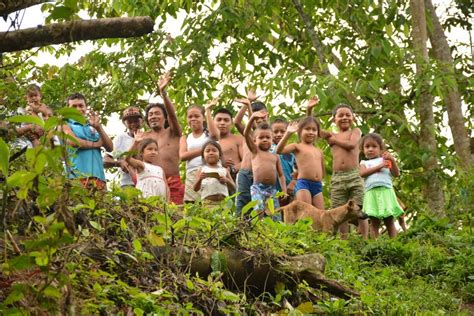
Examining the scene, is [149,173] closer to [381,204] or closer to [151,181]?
[151,181]

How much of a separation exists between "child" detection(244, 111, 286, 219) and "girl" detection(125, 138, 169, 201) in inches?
38.2

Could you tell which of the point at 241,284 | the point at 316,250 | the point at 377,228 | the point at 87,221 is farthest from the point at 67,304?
the point at 377,228

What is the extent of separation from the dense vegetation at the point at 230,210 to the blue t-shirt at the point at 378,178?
555 millimetres

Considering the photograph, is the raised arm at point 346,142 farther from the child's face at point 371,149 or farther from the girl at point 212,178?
the girl at point 212,178

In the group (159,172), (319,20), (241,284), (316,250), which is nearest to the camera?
(241,284)

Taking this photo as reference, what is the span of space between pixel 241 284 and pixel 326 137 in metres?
5.55

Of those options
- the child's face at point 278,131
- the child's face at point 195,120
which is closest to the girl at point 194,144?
the child's face at point 195,120

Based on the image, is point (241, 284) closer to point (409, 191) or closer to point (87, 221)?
point (87, 221)

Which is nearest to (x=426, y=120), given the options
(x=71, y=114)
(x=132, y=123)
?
(x=132, y=123)

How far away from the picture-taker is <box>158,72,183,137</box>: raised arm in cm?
988

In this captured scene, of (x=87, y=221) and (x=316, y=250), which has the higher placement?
(x=87, y=221)

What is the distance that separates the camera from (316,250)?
23.2 ft

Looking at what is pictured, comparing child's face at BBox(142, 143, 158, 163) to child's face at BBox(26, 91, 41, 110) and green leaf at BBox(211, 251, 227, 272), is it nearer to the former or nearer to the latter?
child's face at BBox(26, 91, 41, 110)

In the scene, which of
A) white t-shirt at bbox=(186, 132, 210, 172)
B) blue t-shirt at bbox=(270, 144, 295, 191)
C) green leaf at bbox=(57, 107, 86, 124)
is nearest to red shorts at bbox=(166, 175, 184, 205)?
white t-shirt at bbox=(186, 132, 210, 172)
